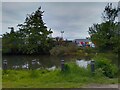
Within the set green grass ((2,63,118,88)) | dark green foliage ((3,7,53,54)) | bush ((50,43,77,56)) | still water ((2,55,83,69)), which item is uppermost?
dark green foliage ((3,7,53,54))

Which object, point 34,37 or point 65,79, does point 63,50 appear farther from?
point 65,79

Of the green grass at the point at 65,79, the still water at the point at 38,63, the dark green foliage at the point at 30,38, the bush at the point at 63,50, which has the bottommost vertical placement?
the green grass at the point at 65,79

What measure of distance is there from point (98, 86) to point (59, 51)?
3130 centimetres

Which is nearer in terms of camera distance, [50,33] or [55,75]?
[55,75]

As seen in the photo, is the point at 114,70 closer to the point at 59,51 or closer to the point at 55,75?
the point at 55,75

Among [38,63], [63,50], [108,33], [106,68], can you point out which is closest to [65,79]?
[106,68]

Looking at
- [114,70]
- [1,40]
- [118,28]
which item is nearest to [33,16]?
A: [1,40]

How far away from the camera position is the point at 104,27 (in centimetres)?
3341

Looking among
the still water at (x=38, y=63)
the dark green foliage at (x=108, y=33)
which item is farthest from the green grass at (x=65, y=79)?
the dark green foliage at (x=108, y=33)

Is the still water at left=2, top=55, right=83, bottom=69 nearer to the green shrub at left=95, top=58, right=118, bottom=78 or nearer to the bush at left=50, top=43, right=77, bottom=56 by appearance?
the green shrub at left=95, top=58, right=118, bottom=78

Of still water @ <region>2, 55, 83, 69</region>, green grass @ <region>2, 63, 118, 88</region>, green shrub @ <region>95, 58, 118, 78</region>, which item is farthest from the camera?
still water @ <region>2, 55, 83, 69</region>

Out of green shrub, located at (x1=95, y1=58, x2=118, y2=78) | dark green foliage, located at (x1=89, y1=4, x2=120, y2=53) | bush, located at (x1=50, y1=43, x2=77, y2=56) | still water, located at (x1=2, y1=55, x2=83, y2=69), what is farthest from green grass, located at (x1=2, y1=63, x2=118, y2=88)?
bush, located at (x1=50, y1=43, x2=77, y2=56)

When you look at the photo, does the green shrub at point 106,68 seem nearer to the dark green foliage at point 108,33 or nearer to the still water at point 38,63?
the still water at point 38,63

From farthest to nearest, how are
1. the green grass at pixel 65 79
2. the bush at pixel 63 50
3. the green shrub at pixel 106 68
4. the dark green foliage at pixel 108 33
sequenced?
1. the bush at pixel 63 50
2. the dark green foliage at pixel 108 33
3. the green shrub at pixel 106 68
4. the green grass at pixel 65 79
